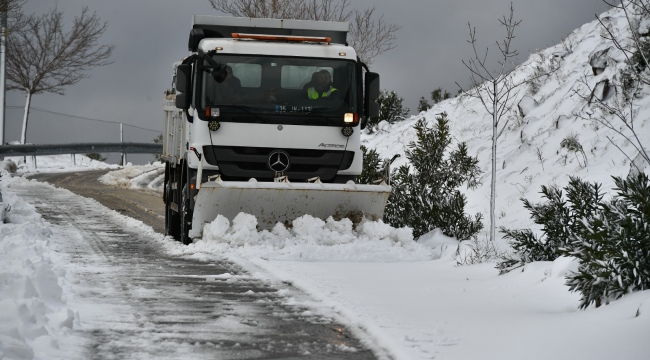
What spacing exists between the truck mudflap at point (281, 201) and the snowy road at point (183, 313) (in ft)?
2.81

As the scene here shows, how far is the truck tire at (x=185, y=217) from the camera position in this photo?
1150 centimetres

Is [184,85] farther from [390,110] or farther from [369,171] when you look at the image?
[390,110]

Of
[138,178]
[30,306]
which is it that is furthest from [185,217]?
[138,178]

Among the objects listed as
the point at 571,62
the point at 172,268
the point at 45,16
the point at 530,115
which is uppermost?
the point at 45,16

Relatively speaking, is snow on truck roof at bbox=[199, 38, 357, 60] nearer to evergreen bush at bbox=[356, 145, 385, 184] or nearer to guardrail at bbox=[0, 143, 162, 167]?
evergreen bush at bbox=[356, 145, 385, 184]

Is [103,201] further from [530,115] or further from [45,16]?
[45,16]

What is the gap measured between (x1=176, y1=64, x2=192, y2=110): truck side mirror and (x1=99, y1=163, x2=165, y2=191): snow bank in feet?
49.8

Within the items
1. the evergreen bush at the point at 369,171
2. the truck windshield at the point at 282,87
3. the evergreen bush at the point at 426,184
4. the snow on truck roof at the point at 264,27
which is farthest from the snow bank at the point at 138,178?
the truck windshield at the point at 282,87

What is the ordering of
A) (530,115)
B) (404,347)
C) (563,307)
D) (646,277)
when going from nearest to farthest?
(404,347) → (646,277) → (563,307) → (530,115)

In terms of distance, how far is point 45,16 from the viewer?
42094 mm

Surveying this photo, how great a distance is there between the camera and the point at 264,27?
39.0 ft

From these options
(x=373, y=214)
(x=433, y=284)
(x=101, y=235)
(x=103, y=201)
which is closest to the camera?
(x=433, y=284)

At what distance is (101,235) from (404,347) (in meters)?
8.67

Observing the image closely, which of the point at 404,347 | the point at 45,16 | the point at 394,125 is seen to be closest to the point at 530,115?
the point at 394,125
